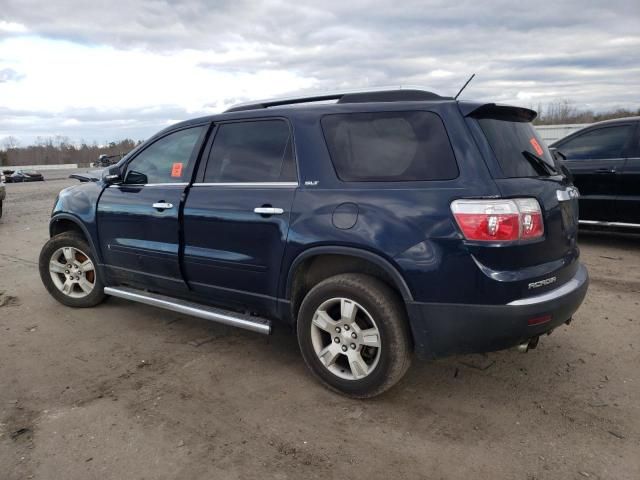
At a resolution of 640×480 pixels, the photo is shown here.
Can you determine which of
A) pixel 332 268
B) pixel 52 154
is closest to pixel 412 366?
pixel 332 268

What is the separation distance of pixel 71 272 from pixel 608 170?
6789mm

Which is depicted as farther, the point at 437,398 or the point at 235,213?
the point at 235,213

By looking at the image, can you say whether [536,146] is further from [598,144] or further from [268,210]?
[598,144]

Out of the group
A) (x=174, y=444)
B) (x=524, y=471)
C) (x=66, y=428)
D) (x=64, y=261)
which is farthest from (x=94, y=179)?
(x=524, y=471)

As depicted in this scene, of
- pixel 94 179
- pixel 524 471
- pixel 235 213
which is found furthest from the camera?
pixel 94 179

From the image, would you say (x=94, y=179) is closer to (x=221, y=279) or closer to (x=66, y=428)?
(x=221, y=279)

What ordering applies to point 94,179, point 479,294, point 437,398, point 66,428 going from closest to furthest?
point 479,294, point 66,428, point 437,398, point 94,179

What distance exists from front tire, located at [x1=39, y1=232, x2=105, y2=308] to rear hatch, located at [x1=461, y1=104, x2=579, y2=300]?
378cm

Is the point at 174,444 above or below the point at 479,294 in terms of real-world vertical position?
below

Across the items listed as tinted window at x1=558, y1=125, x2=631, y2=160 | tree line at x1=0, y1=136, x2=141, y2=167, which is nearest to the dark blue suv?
tinted window at x1=558, y1=125, x2=631, y2=160

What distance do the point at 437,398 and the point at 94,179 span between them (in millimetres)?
3761

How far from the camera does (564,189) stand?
3.36 metres

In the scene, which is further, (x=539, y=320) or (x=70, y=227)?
(x=70, y=227)

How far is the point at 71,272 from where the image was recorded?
515 centimetres
